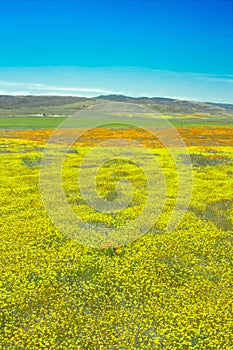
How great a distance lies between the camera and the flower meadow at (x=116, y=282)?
1188cm

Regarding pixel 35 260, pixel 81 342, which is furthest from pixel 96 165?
pixel 81 342

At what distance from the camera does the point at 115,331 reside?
12.1 m

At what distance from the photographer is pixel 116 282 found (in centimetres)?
1519

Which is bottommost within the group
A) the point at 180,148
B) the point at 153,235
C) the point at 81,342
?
the point at 81,342

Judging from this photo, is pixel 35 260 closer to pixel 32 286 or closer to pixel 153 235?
pixel 32 286

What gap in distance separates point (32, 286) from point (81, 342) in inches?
155

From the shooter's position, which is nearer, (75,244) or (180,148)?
(75,244)

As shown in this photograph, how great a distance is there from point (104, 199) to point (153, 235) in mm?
7963

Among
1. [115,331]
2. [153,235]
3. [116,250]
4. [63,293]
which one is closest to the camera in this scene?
[115,331]

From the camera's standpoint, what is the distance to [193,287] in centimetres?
1498

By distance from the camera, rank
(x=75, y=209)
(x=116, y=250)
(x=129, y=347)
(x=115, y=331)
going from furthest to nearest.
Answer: (x=75, y=209), (x=116, y=250), (x=115, y=331), (x=129, y=347)

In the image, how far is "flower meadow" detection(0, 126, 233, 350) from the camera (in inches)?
468

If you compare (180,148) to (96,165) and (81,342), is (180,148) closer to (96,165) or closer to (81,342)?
(96,165)

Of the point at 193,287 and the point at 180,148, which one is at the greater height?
the point at 180,148
